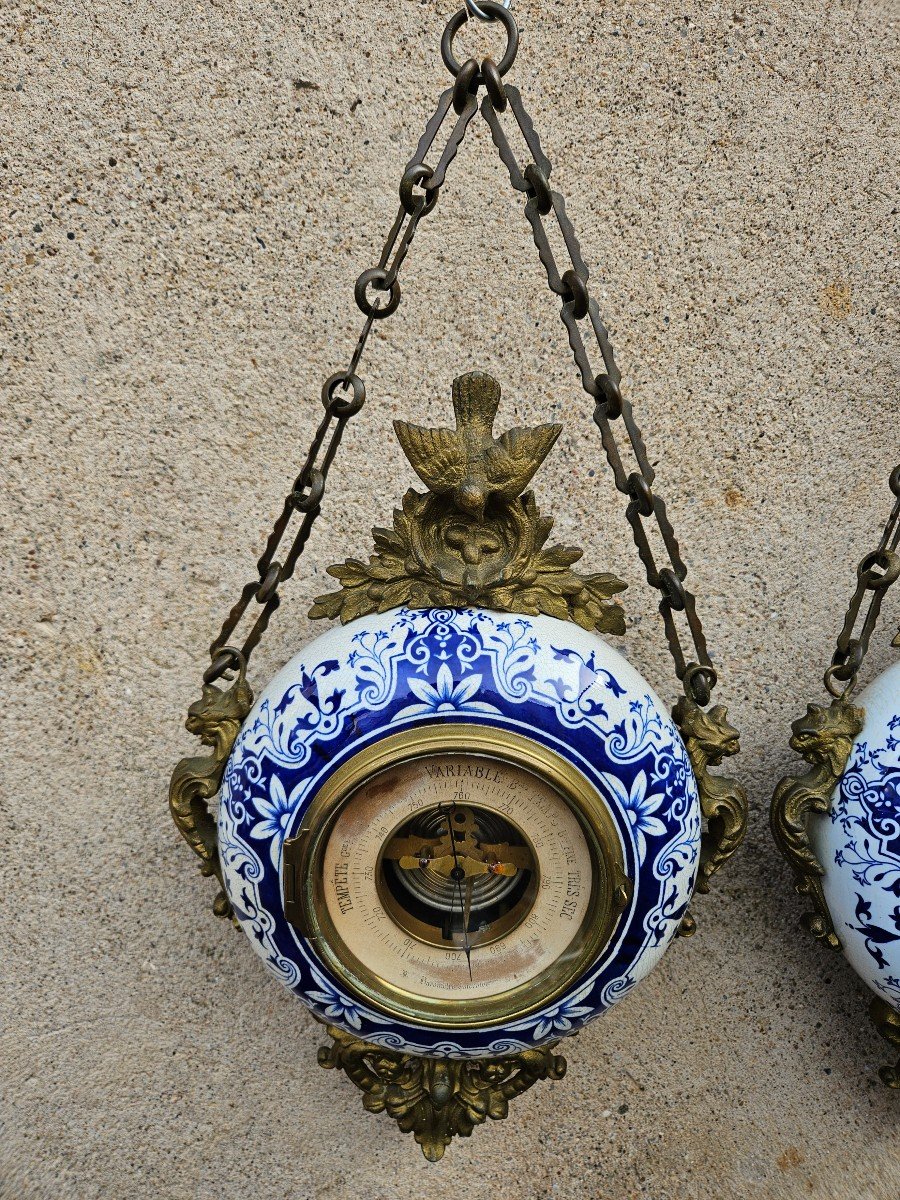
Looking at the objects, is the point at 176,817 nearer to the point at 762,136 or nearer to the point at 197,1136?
the point at 197,1136

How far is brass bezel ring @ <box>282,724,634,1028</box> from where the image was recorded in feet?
2.24

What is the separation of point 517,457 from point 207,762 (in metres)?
0.35

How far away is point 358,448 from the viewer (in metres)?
0.99

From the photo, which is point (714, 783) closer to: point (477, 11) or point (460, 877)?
point (460, 877)

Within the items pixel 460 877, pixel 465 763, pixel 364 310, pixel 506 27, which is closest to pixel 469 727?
pixel 465 763

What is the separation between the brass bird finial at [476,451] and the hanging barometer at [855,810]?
31 cm

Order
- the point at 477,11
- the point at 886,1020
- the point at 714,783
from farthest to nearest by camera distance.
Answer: the point at 886,1020, the point at 714,783, the point at 477,11

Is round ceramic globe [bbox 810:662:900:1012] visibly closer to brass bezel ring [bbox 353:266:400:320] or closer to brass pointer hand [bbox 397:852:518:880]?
brass pointer hand [bbox 397:852:518:880]

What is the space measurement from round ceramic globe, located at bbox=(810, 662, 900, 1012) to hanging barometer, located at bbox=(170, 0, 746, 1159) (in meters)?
0.12

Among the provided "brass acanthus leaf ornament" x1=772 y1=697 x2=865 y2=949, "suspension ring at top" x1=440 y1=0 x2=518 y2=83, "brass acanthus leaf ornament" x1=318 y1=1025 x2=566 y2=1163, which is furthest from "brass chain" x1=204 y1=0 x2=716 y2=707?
"brass acanthus leaf ornament" x1=318 y1=1025 x2=566 y2=1163

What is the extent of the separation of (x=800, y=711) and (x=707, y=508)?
0.76 feet

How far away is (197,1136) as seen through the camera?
3.31 ft

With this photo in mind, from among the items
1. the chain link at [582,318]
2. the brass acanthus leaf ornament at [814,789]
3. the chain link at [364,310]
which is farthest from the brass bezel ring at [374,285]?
the brass acanthus leaf ornament at [814,789]

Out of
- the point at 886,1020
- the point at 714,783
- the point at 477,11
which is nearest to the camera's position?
the point at 477,11
